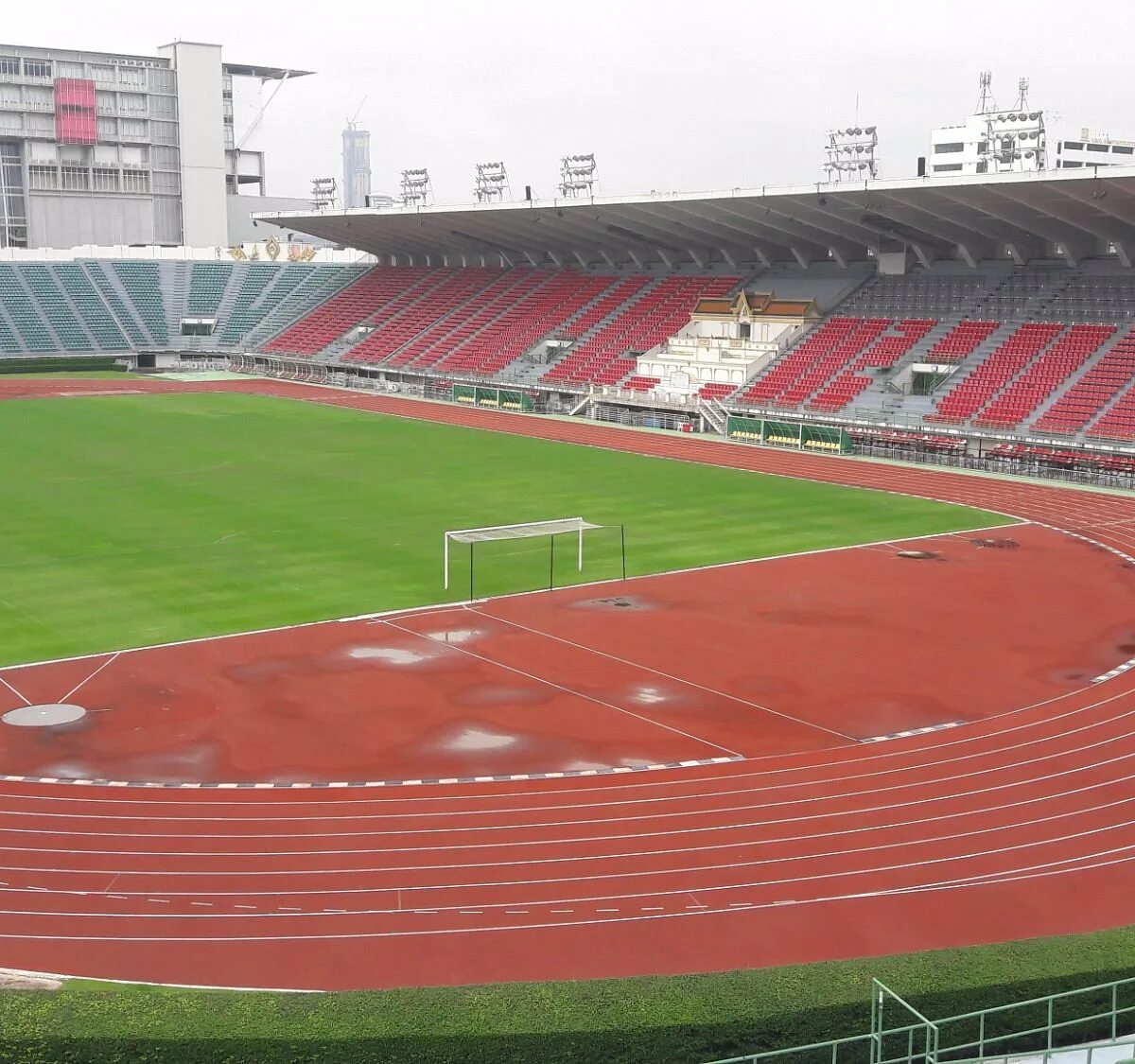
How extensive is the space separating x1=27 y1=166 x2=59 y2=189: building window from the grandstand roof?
29.8 m

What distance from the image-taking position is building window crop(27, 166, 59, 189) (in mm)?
112000

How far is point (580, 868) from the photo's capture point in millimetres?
16141

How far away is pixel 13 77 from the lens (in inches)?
4306

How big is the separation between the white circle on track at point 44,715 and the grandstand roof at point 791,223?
4106 cm

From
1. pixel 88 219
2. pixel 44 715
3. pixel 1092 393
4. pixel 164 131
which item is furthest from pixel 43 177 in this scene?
pixel 44 715

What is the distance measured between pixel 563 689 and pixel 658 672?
1968mm

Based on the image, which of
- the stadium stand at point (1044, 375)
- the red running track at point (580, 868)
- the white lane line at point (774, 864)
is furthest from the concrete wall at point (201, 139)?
the white lane line at point (774, 864)

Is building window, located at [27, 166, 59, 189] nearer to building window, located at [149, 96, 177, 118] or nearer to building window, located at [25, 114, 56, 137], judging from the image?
building window, located at [25, 114, 56, 137]

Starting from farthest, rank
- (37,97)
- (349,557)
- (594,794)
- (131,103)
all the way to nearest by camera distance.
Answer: (131,103)
(37,97)
(349,557)
(594,794)

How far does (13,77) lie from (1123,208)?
90272 mm

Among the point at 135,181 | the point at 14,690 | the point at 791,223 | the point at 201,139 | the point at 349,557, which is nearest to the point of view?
the point at 14,690

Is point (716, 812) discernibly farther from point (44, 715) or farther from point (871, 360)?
point (871, 360)

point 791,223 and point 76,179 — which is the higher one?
point 76,179

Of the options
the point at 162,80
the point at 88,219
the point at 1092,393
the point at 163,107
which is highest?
the point at 162,80
